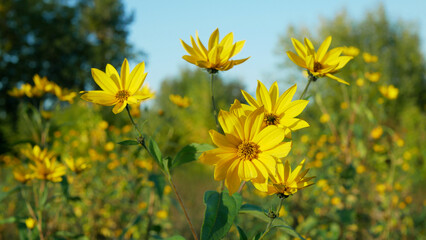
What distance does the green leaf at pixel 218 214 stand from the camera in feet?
2.82

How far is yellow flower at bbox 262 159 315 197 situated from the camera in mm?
886

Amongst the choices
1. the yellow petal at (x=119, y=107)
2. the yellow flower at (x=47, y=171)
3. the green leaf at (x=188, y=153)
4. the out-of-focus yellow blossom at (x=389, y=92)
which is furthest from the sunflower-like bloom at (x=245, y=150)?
the out-of-focus yellow blossom at (x=389, y=92)

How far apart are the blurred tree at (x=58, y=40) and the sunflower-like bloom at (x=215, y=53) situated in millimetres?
19159

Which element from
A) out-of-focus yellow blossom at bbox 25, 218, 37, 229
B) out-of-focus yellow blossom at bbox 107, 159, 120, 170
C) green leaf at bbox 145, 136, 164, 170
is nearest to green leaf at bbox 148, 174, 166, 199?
out-of-focus yellow blossom at bbox 25, 218, 37, 229

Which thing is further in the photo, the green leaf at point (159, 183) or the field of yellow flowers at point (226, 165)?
the green leaf at point (159, 183)

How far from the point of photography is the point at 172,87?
29.0m

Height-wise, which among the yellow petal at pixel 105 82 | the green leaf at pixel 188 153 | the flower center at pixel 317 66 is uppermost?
the yellow petal at pixel 105 82

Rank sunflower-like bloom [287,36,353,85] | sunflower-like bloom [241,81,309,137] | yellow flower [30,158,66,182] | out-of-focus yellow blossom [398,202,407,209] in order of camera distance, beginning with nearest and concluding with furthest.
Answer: sunflower-like bloom [241,81,309,137] < sunflower-like bloom [287,36,353,85] < yellow flower [30,158,66,182] < out-of-focus yellow blossom [398,202,407,209]

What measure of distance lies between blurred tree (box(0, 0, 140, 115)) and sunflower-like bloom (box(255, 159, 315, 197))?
19390mm

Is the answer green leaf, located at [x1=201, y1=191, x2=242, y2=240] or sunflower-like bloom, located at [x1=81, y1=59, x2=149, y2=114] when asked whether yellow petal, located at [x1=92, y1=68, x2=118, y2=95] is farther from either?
green leaf, located at [x1=201, y1=191, x2=242, y2=240]

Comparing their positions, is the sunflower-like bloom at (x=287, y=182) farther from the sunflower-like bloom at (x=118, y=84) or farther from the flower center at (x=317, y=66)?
the sunflower-like bloom at (x=118, y=84)

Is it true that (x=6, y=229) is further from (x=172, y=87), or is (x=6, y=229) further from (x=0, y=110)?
(x=172, y=87)

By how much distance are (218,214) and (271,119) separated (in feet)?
1.00

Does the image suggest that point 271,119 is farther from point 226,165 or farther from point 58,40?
point 58,40
